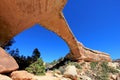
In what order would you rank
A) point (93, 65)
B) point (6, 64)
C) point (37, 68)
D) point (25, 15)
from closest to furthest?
1. point (6, 64)
2. point (25, 15)
3. point (37, 68)
4. point (93, 65)

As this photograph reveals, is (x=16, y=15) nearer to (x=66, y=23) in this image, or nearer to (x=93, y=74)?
(x=66, y=23)

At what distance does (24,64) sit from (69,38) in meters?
5.98

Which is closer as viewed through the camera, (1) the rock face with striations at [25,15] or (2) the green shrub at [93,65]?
(1) the rock face with striations at [25,15]

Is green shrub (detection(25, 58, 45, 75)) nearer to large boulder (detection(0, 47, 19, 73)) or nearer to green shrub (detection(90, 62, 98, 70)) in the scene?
large boulder (detection(0, 47, 19, 73))

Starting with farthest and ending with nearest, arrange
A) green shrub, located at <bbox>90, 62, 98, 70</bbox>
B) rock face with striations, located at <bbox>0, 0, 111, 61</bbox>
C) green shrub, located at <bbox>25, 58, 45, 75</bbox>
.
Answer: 1. green shrub, located at <bbox>90, 62, 98, 70</bbox>
2. green shrub, located at <bbox>25, 58, 45, 75</bbox>
3. rock face with striations, located at <bbox>0, 0, 111, 61</bbox>

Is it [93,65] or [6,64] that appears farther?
[93,65]

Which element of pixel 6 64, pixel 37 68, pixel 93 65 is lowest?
pixel 6 64

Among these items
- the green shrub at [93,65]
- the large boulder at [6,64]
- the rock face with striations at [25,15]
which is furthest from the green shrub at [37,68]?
the green shrub at [93,65]

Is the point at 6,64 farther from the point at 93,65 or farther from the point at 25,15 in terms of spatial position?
the point at 93,65

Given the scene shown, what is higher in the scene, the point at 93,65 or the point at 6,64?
the point at 93,65

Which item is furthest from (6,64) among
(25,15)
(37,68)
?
(37,68)

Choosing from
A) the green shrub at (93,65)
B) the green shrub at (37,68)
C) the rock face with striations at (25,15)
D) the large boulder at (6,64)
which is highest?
the green shrub at (93,65)

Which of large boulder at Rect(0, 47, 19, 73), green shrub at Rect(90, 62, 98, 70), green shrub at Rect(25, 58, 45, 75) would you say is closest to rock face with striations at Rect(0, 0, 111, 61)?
green shrub at Rect(25, 58, 45, 75)

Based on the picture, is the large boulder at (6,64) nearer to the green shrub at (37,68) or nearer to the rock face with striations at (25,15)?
the rock face with striations at (25,15)
